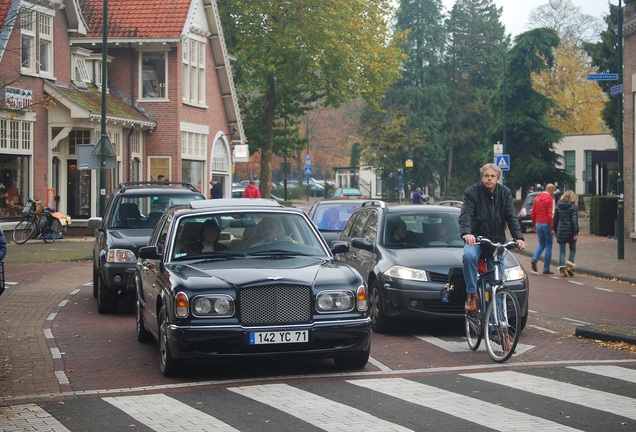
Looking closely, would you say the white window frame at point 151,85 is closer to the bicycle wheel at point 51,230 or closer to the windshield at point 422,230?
the bicycle wheel at point 51,230

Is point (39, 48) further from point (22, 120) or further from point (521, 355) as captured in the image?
point (521, 355)

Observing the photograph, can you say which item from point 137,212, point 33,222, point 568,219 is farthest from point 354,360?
point 33,222

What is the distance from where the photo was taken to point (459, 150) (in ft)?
316

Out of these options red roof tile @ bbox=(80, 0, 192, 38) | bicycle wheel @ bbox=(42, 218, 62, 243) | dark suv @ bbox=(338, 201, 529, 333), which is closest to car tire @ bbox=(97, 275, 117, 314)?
dark suv @ bbox=(338, 201, 529, 333)

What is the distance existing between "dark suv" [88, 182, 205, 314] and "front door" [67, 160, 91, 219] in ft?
65.4

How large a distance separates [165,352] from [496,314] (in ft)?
10.7

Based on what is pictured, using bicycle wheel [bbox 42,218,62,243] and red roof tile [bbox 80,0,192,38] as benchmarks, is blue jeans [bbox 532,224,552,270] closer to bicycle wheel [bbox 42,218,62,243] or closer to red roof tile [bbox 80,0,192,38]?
bicycle wheel [bbox 42,218,62,243]

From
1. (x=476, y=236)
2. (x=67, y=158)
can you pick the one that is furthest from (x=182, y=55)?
(x=476, y=236)

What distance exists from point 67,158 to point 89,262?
36.9ft

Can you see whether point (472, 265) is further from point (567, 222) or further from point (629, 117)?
point (629, 117)

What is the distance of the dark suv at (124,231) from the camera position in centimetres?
1490

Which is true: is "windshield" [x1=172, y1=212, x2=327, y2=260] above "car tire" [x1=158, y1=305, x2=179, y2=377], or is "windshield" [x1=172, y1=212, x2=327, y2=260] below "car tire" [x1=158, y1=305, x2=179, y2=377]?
above

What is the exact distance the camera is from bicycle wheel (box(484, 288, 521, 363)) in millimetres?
10406

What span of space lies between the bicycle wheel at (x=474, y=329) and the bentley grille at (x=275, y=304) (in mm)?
2373
